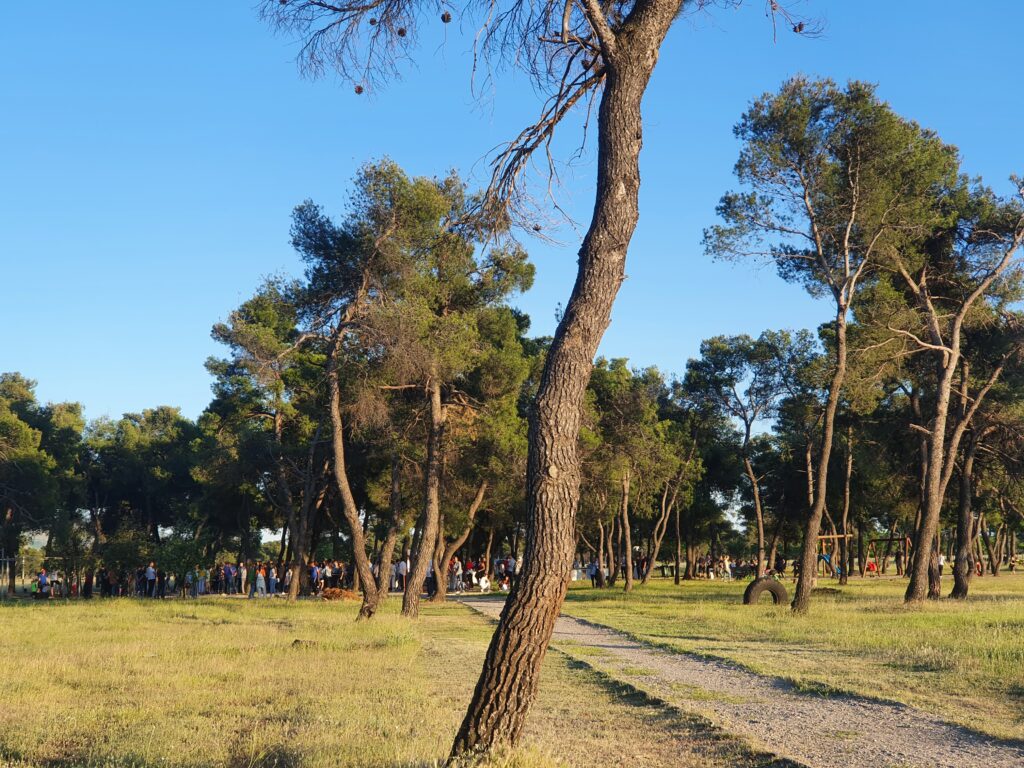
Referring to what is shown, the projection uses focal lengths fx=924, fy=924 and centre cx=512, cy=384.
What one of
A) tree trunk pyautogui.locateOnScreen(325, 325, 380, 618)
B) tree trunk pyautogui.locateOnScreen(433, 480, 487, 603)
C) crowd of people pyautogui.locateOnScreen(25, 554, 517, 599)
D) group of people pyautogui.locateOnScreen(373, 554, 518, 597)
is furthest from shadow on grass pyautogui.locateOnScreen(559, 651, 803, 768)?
group of people pyautogui.locateOnScreen(373, 554, 518, 597)

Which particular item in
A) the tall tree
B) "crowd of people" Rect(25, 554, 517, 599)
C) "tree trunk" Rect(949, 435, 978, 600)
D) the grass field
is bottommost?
"crowd of people" Rect(25, 554, 517, 599)

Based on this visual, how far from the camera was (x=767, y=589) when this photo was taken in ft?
77.1

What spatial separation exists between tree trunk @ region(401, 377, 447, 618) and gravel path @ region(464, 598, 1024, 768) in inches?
436

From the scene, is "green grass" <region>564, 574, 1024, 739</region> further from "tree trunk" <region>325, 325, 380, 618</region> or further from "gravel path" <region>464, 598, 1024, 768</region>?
"tree trunk" <region>325, 325, 380, 618</region>

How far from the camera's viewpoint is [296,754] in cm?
593

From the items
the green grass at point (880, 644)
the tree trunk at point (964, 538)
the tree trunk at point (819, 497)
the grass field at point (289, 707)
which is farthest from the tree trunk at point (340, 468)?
the tree trunk at point (964, 538)

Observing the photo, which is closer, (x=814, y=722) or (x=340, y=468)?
(x=814, y=722)

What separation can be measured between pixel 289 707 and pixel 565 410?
429 cm

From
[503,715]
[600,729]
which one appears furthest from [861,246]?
[503,715]

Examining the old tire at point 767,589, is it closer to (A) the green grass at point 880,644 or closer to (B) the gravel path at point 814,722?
(A) the green grass at point 880,644

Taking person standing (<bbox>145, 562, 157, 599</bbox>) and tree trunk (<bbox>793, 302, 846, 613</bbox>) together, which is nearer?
tree trunk (<bbox>793, 302, 846, 613</bbox>)

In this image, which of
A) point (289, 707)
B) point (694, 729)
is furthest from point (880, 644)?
point (289, 707)

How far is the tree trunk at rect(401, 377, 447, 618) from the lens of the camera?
22312 mm

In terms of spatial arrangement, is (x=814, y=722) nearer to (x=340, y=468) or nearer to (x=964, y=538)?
(x=340, y=468)
